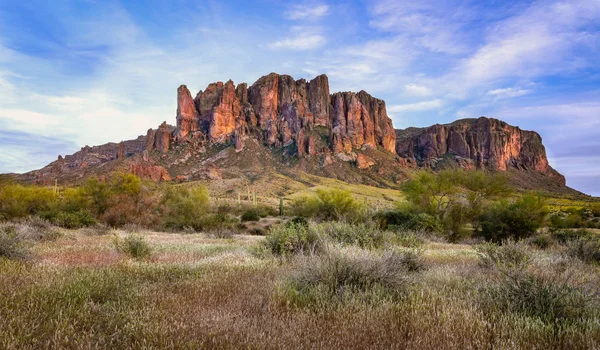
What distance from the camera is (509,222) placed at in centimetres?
2622

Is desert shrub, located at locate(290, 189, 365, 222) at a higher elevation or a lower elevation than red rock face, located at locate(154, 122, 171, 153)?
lower

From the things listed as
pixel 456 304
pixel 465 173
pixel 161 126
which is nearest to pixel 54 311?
pixel 456 304

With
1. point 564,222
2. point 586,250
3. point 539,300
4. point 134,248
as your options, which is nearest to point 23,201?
point 134,248

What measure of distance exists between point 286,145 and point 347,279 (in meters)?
150

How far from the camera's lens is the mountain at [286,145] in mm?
129500

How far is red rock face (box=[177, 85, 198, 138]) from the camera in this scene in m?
164

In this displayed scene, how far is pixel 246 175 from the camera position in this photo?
108 metres

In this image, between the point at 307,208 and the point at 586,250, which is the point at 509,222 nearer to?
the point at 586,250

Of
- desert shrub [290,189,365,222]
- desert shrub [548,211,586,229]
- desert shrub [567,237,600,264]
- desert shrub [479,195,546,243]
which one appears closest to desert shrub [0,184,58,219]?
desert shrub [290,189,365,222]

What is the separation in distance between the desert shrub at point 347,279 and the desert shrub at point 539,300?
3.79 feet

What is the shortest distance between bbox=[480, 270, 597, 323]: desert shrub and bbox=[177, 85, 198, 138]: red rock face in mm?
168021

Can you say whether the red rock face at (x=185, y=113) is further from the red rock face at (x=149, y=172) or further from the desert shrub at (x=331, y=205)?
the desert shrub at (x=331, y=205)

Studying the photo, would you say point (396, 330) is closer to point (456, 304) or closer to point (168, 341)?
point (456, 304)

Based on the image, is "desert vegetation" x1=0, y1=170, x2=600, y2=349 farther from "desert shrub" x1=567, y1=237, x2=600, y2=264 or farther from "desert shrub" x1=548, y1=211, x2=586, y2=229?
"desert shrub" x1=548, y1=211, x2=586, y2=229
